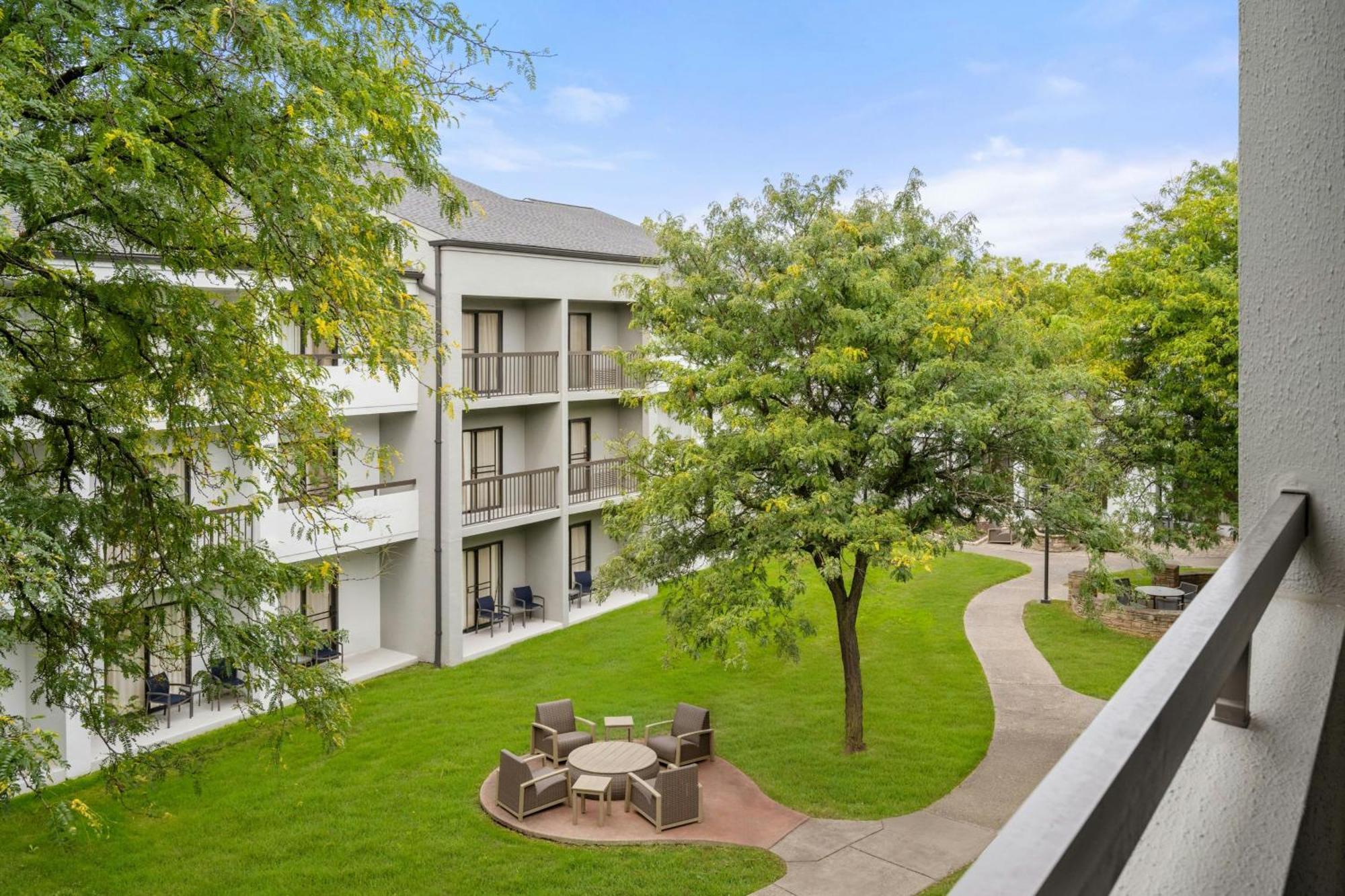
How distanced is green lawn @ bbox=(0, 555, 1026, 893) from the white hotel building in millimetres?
1486

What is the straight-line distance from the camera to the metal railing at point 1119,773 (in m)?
0.62

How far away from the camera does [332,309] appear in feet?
27.1

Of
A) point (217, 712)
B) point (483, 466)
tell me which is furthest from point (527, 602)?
point (217, 712)

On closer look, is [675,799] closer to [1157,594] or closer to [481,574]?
[481,574]

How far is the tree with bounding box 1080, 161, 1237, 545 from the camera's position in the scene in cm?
1797

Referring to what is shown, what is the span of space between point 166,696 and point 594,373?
12097mm

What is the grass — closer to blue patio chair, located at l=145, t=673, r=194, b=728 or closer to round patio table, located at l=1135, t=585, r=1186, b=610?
blue patio chair, located at l=145, t=673, r=194, b=728

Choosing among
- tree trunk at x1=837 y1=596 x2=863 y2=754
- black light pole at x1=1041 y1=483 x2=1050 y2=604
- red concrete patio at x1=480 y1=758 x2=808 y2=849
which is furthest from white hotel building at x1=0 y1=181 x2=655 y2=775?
black light pole at x1=1041 y1=483 x2=1050 y2=604

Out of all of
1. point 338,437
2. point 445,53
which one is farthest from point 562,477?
point 445,53

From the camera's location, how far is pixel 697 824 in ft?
39.0

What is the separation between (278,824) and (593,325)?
50.3ft

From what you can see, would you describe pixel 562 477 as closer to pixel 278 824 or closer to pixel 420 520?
pixel 420 520

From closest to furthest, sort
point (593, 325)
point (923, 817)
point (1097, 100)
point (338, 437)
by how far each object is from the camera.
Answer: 1. point (338, 437)
2. point (923, 817)
3. point (593, 325)
4. point (1097, 100)

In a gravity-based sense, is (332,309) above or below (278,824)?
above
